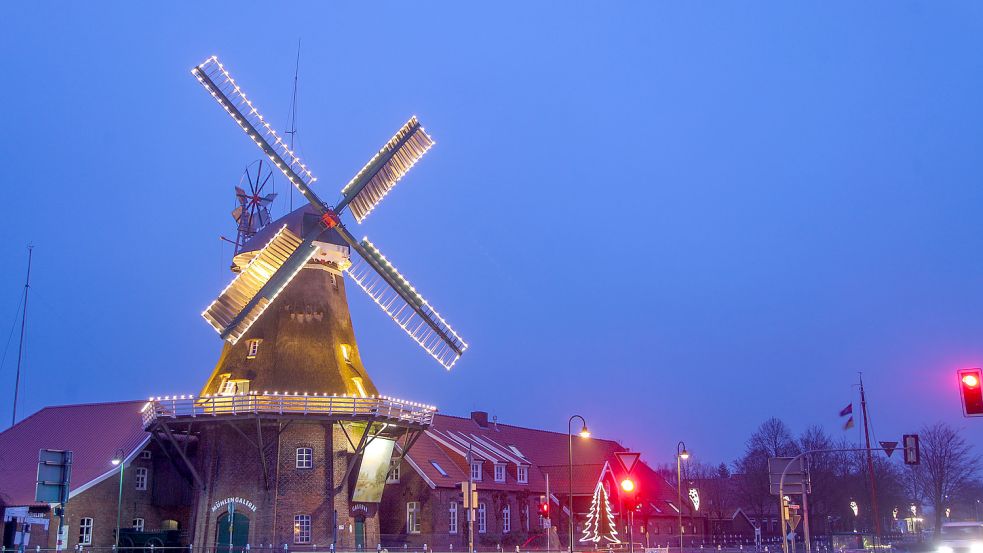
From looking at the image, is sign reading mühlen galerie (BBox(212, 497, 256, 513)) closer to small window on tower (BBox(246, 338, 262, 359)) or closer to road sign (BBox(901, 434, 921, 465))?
small window on tower (BBox(246, 338, 262, 359))

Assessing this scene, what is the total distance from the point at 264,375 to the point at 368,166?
10090mm

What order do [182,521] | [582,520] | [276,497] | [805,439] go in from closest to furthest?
[276,497] < [182,521] < [582,520] < [805,439]

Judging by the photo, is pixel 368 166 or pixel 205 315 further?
pixel 368 166

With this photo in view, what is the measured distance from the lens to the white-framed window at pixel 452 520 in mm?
45781

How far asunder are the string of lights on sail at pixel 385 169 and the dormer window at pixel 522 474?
830 inches

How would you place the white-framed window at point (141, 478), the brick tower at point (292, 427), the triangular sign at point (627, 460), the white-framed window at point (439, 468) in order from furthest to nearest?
the white-framed window at point (439, 468) < the white-framed window at point (141, 478) < the brick tower at point (292, 427) < the triangular sign at point (627, 460)

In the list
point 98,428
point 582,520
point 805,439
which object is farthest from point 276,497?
point 805,439

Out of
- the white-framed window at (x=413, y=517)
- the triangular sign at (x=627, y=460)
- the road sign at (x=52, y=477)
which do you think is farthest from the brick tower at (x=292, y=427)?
the road sign at (x=52, y=477)

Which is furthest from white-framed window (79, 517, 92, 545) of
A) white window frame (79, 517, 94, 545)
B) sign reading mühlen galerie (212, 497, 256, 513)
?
sign reading mühlen galerie (212, 497, 256, 513)

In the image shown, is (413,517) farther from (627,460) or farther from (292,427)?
(627,460)

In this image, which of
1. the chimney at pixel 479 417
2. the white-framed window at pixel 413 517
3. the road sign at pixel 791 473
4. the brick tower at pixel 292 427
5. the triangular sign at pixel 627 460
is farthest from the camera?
the chimney at pixel 479 417

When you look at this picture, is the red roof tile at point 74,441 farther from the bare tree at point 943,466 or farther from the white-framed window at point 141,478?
the bare tree at point 943,466

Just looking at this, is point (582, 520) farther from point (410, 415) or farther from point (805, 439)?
point (805, 439)

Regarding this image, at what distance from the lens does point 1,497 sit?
37.1 metres
